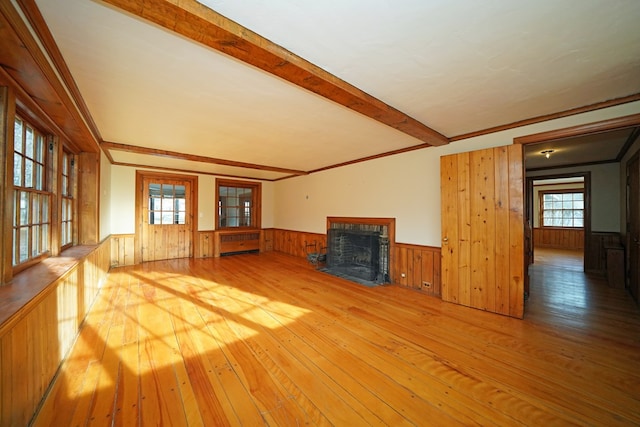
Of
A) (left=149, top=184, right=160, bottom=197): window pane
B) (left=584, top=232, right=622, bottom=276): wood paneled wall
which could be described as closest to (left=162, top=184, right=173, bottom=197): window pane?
(left=149, top=184, right=160, bottom=197): window pane

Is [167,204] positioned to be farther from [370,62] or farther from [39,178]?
[370,62]

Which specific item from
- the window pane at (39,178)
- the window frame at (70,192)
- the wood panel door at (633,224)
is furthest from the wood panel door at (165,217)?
the wood panel door at (633,224)

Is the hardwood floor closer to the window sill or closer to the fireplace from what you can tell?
the window sill

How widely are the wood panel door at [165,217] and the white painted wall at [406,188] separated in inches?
123

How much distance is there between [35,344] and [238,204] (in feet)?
19.0

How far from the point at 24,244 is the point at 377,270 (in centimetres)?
424

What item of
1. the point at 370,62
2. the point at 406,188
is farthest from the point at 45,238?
the point at 406,188

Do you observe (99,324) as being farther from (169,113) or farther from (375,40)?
(375,40)

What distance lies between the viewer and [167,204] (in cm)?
586

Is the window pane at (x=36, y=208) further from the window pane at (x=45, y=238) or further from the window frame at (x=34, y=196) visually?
the window pane at (x=45, y=238)

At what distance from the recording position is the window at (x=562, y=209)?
328 inches

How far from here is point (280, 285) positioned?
3965 mm

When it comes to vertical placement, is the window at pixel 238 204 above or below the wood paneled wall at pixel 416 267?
above

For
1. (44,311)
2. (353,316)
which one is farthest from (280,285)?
(44,311)
